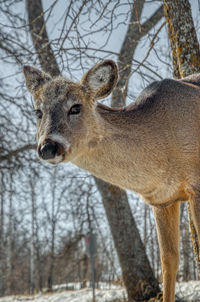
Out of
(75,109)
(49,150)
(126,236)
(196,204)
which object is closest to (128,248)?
(126,236)

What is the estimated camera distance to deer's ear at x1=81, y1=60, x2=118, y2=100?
369cm

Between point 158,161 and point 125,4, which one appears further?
point 125,4

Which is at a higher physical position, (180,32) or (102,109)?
(180,32)

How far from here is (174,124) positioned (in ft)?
12.2

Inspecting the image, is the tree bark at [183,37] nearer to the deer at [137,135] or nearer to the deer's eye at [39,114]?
the deer at [137,135]

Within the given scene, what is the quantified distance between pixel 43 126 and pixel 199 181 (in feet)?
5.13

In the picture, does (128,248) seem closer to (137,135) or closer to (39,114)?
(137,135)

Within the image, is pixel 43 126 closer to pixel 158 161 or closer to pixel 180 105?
pixel 158 161

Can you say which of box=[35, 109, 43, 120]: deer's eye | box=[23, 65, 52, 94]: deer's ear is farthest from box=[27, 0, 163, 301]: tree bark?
box=[35, 109, 43, 120]: deer's eye

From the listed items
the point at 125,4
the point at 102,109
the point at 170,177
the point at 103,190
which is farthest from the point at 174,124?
the point at 103,190

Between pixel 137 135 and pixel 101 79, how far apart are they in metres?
0.70

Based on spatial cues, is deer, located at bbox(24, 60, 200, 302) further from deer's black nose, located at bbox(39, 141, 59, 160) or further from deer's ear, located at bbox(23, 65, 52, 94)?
deer's black nose, located at bbox(39, 141, 59, 160)

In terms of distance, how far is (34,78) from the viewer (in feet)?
13.7

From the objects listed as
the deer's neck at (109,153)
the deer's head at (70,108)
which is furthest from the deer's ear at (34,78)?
the deer's neck at (109,153)
